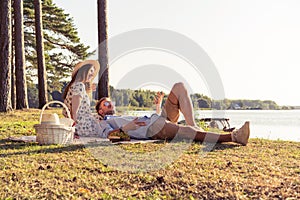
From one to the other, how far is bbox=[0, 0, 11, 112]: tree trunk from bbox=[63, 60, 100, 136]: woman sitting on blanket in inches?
155

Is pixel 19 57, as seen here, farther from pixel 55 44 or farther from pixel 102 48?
pixel 55 44

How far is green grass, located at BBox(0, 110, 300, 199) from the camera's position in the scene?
7.18 feet

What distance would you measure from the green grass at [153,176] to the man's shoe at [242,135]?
228 mm

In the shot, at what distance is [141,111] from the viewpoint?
7.07 metres

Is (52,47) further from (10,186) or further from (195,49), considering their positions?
(10,186)

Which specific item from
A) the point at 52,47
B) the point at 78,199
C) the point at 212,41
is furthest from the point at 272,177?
the point at 52,47

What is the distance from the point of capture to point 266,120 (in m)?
10.8

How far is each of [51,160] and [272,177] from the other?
5.65 ft

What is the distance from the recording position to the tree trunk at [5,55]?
27.0 ft

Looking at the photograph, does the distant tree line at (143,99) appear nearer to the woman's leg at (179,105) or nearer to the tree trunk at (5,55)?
the woman's leg at (179,105)

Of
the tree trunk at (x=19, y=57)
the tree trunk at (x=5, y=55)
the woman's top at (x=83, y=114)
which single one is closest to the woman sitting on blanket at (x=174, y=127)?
the woman's top at (x=83, y=114)

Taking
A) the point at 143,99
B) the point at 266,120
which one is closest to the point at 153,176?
the point at 143,99

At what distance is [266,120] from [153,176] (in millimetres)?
8822

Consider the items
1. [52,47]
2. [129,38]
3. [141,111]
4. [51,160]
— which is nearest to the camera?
[51,160]
